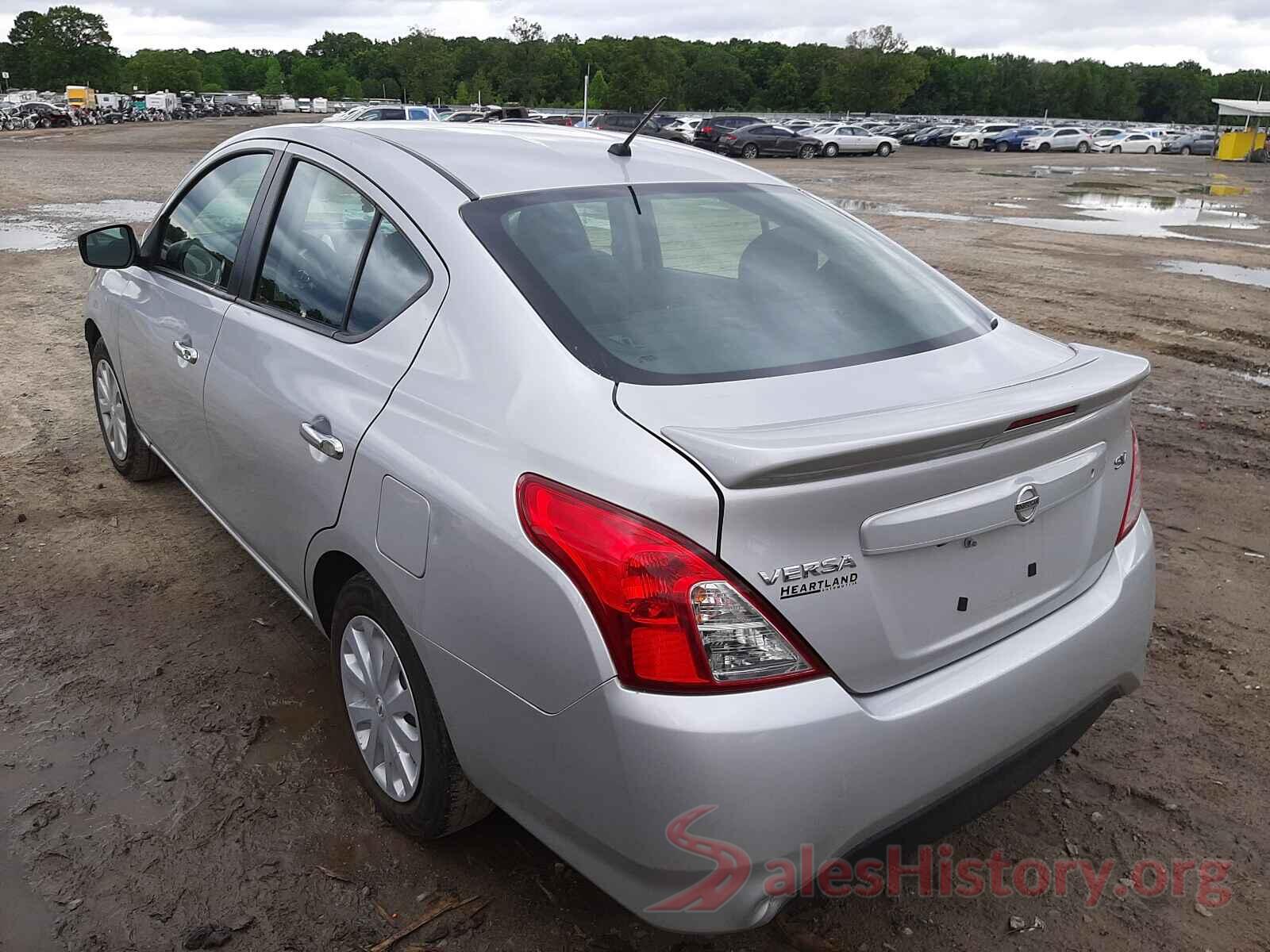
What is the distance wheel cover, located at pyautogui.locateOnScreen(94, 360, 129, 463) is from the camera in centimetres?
482

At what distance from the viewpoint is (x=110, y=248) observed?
4051 mm

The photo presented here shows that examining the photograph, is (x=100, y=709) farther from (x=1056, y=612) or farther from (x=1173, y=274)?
(x=1173, y=274)

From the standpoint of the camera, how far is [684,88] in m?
113

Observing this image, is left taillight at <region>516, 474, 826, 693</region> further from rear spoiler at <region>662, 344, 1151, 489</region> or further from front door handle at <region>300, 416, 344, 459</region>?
front door handle at <region>300, 416, 344, 459</region>

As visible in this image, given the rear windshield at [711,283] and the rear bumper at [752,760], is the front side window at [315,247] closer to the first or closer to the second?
the rear windshield at [711,283]

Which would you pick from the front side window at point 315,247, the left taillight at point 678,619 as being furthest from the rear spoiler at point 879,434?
the front side window at point 315,247

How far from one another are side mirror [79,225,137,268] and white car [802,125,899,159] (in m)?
42.3

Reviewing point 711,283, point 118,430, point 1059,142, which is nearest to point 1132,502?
point 711,283

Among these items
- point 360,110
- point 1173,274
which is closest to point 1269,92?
point 360,110

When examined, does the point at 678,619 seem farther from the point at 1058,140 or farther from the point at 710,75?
the point at 710,75

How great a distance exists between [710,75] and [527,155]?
123032 mm

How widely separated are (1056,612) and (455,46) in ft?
477

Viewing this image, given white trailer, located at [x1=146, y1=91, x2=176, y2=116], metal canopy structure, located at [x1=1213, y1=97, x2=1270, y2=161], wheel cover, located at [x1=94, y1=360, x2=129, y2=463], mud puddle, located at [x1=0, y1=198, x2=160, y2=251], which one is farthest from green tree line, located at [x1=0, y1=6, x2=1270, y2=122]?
wheel cover, located at [x1=94, y1=360, x2=129, y2=463]

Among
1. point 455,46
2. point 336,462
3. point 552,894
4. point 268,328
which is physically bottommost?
point 552,894
